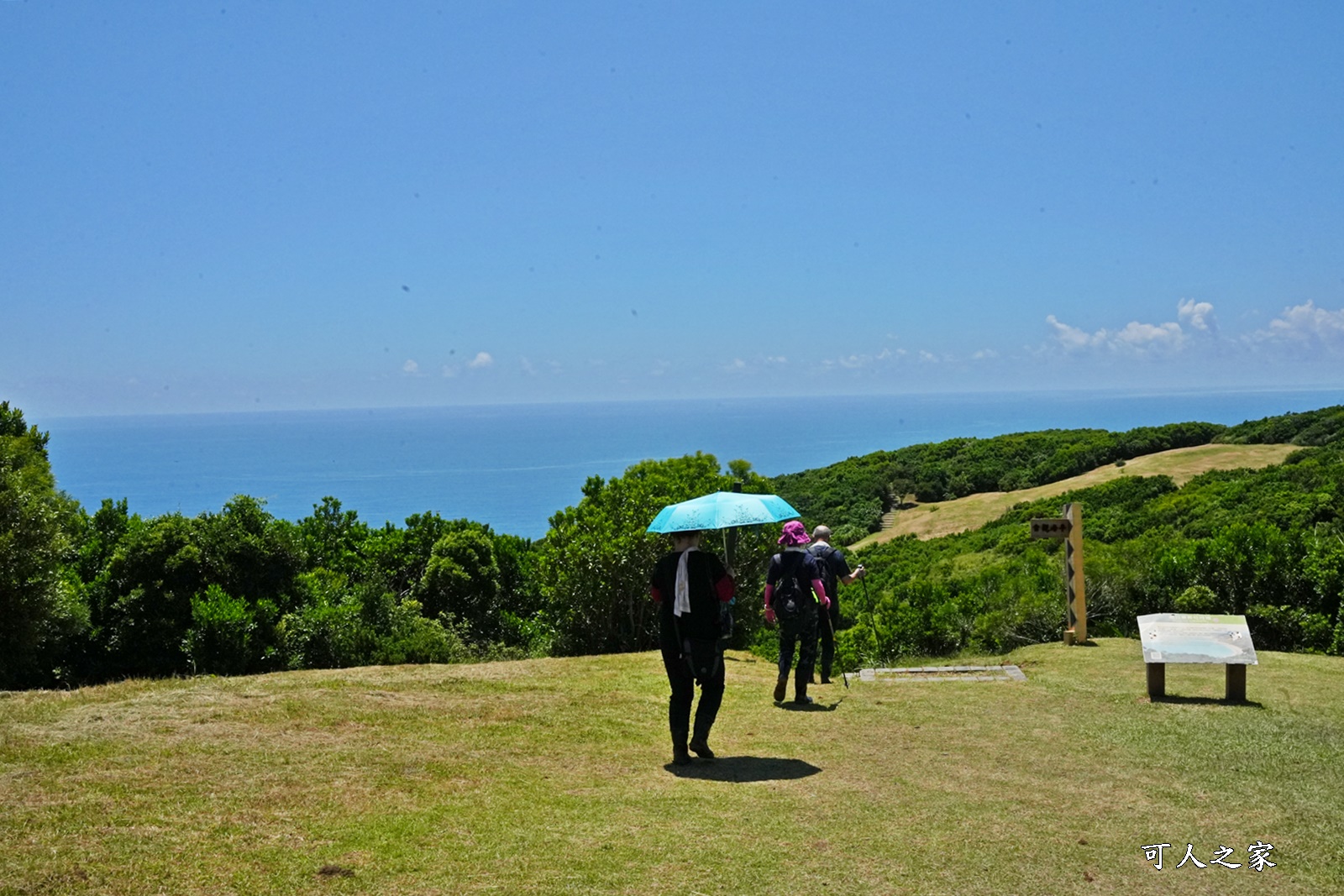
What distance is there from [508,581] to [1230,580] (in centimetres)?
1455

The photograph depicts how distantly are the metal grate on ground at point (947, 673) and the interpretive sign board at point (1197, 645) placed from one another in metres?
1.83

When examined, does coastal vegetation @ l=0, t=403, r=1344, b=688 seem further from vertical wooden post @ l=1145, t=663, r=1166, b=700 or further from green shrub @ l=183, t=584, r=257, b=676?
vertical wooden post @ l=1145, t=663, r=1166, b=700

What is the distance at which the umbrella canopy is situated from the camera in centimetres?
916

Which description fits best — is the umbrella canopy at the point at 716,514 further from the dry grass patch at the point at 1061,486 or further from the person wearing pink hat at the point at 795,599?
the dry grass patch at the point at 1061,486

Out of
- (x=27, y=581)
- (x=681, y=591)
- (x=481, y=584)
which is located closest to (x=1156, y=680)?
(x=681, y=591)

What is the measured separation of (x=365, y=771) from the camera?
754 centimetres

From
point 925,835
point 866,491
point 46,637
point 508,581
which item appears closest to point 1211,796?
point 925,835

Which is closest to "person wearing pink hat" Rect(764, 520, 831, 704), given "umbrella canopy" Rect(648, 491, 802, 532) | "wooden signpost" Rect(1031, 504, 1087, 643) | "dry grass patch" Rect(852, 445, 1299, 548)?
"umbrella canopy" Rect(648, 491, 802, 532)

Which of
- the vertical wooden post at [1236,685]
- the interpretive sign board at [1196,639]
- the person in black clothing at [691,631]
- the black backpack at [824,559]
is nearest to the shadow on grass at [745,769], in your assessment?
the person in black clothing at [691,631]

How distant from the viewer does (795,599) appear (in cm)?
1045

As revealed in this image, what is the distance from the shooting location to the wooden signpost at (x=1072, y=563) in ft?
46.9

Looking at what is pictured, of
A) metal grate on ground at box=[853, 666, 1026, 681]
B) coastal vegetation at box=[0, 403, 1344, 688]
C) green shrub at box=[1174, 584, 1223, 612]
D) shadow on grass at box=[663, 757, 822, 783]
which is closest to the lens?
shadow on grass at box=[663, 757, 822, 783]

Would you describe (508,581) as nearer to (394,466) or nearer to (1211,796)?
(1211,796)

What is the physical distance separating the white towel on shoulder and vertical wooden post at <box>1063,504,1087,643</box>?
26.1 ft
